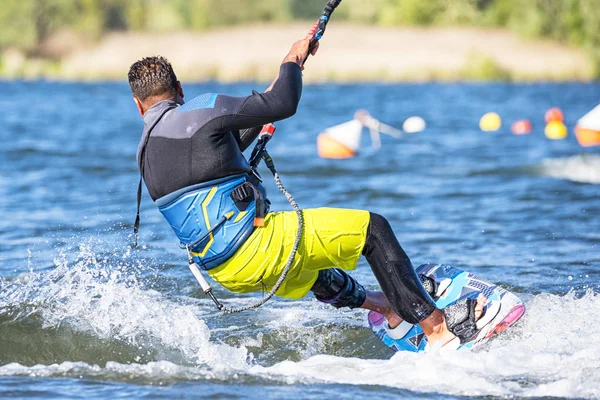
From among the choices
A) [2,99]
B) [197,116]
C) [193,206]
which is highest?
[197,116]

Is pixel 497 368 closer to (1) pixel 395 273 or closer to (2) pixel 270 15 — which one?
(1) pixel 395 273

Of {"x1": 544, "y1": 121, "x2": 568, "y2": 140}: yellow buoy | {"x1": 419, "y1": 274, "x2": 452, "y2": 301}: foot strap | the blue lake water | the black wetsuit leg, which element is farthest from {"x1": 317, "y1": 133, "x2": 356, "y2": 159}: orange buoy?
the black wetsuit leg

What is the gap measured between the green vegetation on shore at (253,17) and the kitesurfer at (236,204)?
4338cm

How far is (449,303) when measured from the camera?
21.6ft

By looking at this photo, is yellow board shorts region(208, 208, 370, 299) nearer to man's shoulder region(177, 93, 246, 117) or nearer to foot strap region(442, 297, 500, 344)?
man's shoulder region(177, 93, 246, 117)

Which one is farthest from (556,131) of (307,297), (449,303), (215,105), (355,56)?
(355,56)

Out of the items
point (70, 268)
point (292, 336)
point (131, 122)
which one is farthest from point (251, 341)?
point (131, 122)

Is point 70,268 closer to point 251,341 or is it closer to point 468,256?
point 251,341

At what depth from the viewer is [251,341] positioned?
6965mm

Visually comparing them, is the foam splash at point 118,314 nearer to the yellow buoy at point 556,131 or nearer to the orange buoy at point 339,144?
the orange buoy at point 339,144

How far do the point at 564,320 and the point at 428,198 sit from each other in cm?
702

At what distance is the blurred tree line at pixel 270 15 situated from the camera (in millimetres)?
53531

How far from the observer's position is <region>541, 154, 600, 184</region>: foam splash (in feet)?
49.7

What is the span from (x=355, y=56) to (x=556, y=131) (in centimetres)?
3001
